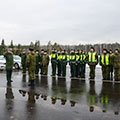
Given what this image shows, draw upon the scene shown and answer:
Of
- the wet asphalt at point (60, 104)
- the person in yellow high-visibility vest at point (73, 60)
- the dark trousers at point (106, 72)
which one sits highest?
the person in yellow high-visibility vest at point (73, 60)

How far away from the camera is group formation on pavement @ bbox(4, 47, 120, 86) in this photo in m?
16.6

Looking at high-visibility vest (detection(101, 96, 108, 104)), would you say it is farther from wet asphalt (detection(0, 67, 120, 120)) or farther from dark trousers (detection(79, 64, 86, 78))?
dark trousers (detection(79, 64, 86, 78))

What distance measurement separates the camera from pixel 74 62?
21172mm

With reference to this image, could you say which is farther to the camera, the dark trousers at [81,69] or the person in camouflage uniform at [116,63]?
the dark trousers at [81,69]

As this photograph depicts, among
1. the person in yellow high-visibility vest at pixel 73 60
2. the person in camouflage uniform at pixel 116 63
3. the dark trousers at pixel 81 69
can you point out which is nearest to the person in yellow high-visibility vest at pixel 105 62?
the person in camouflage uniform at pixel 116 63

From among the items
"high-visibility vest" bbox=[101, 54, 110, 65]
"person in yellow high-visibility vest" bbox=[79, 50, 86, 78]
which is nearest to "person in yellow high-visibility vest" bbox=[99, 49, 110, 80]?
"high-visibility vest" bbox=[101, 54, 110, 65]

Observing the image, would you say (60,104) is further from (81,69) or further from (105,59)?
(81,69)

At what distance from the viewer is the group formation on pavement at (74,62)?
1659 centimetres

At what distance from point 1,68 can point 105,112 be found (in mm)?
20171

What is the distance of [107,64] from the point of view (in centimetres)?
1911

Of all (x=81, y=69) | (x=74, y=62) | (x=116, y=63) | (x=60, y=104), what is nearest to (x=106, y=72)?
(x=116, y=63)

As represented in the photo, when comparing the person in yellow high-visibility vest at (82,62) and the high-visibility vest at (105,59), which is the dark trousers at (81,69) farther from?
the high-visibility vest at (105,59)

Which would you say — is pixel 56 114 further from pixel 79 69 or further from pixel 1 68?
pixel 1 68

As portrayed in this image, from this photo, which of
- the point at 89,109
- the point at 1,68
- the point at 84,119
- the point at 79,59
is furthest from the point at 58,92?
the point at 1,68
